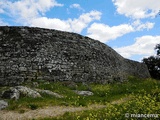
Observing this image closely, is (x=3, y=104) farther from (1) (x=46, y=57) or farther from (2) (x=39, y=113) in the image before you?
(1) (x=46, y=57)

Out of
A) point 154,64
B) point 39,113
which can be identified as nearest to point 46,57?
Result: point 39,113

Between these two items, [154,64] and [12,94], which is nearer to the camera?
[12,94]

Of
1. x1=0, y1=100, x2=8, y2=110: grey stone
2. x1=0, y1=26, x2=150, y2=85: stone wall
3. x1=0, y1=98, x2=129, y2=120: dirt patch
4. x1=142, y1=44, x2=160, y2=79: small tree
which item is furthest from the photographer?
x1=142, y1=44, x2=160, y2=79: small tree

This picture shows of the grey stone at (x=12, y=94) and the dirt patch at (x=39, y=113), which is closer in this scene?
the dirt patch at (x=39, y=113)

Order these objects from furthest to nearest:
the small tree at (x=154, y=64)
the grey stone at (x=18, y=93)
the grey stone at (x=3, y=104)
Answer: the small tree at (x=154, y=64) < the grey stone at (x=18, y=93) < the grey stone at (x=3, y=104)

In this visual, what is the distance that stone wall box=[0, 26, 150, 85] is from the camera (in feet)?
70.2

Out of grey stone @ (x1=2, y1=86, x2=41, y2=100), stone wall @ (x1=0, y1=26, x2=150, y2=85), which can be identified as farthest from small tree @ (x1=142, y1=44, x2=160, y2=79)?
grey stone @ (x1=2, y1=86, x2=41, y2=100)

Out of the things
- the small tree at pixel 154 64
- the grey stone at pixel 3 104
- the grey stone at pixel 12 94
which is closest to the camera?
the grey stone at pixel 3 104

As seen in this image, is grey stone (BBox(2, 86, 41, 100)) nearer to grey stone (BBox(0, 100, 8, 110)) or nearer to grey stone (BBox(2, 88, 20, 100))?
grey stone (BBox(2, 88, 20, 100))

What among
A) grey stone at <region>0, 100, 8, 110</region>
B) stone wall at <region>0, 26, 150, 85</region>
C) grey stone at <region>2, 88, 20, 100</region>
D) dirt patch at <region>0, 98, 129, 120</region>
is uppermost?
stone wall at <region>0, 26, 150, 85</region>

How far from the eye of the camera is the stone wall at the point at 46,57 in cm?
2139

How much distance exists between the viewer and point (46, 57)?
22.5 m

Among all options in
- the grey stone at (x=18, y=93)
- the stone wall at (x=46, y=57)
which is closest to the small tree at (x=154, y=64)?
the stone wall at (x=46, y=57)

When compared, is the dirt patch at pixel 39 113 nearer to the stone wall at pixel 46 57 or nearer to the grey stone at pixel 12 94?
the grey stone at pixel 12 94
